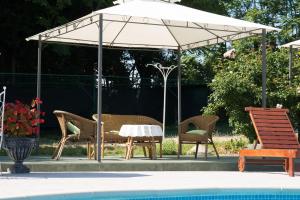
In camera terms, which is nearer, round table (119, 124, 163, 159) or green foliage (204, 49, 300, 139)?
round table (119, 124, 163, 159)

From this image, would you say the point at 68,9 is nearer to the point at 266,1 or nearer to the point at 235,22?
the point at 266,1

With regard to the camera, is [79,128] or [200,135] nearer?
[79,128]

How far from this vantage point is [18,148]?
672cm

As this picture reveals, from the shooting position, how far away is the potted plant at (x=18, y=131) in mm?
6672

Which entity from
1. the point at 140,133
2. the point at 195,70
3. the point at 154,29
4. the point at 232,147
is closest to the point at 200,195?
the point at 140,133

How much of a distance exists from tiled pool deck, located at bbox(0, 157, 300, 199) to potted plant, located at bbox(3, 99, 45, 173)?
25 cm

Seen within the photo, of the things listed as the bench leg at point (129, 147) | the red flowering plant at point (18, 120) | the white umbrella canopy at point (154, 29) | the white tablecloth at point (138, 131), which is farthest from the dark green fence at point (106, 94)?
the red flowering plant at point (18, 120)

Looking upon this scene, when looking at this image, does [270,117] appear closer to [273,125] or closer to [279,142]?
[273,125]

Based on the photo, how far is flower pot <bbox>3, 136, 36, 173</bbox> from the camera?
22.0 feet

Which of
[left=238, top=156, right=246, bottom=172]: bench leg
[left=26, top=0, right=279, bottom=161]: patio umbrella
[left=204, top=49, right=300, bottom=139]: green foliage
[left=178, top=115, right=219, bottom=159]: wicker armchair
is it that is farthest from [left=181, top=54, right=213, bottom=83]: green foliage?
[left=238, top=156, right=246, bottom=172]: bench leg

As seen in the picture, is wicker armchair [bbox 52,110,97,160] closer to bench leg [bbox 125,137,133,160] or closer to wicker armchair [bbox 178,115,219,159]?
bench leg [bbox 125,137,133,160]

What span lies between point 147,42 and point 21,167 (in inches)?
160

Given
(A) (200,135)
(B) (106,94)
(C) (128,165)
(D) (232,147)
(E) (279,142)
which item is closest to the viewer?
(C) (128,165)

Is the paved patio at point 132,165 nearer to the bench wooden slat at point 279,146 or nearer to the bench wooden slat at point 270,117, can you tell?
the bench wooden slat at point 279,146
